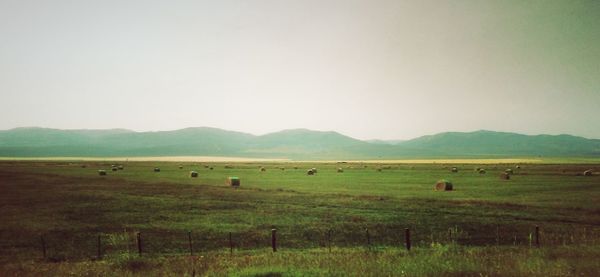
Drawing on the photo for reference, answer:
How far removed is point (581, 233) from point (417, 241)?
31.9 feet

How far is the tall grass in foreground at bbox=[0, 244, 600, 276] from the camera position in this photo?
15172 mm

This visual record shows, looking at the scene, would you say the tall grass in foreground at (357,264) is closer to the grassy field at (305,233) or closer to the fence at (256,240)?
the grassy field at (305,233)

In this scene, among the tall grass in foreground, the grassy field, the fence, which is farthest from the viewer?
the fence

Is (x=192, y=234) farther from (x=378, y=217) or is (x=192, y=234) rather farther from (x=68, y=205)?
(x=68, y=205)

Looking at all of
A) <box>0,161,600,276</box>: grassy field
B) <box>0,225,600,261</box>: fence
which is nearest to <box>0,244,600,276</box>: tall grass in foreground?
<box>0,161,600,276</box>: grassy field

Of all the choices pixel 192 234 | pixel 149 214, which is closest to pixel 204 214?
pixel 149 214

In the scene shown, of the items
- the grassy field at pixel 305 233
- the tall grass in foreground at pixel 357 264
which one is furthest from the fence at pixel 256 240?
the tall grass in foreground at pixel 357 264

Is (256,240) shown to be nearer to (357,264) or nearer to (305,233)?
(305,233)

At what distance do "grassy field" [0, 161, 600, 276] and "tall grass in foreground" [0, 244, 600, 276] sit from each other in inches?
1.8

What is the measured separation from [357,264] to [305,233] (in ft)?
29.0

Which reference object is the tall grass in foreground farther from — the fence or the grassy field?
the fence

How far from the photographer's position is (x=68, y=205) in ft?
124

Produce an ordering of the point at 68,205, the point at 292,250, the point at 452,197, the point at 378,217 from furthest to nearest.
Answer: the point at 452,197, the point at 68,205, the point at 378,217, the point at 292,250

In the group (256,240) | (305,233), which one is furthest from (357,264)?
(305,233)
